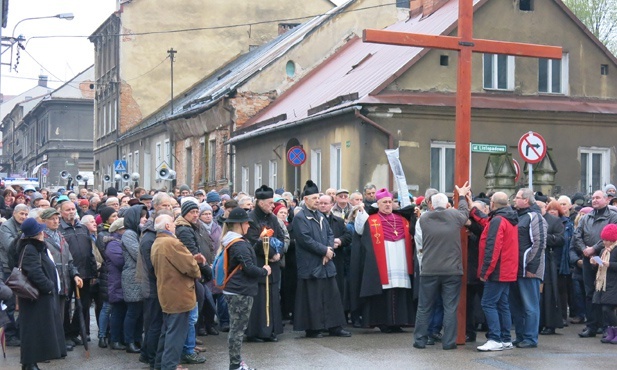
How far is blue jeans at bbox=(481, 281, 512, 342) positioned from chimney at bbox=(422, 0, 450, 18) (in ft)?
61.6

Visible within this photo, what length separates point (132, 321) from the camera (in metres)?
12.9

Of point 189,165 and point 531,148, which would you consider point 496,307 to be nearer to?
point 531,148

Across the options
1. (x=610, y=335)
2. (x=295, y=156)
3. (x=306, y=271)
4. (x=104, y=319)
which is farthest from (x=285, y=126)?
(x=610, y=335)

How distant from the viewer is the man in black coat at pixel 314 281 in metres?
14.0

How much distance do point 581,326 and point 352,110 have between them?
11048 millimetres

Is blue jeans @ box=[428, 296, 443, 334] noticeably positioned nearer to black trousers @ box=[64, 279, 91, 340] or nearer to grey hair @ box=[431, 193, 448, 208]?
grey hair @ box=[431, 193, 448, 208]

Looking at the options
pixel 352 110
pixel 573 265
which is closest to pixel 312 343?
pixel 573 265

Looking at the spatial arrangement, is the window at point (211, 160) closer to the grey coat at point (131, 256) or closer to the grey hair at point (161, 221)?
the grey coat at point (131, 256)

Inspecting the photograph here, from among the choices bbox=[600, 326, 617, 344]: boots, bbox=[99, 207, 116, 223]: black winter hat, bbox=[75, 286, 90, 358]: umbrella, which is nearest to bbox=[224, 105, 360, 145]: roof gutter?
bbox=[99, 207, 116, 223]: black winter hat

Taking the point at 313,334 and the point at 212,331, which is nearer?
the point at 313,334

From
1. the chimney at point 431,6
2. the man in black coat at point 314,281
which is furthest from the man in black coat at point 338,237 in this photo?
the chimney at point 431,6

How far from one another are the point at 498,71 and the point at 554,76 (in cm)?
185

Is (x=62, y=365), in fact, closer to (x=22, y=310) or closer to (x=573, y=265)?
(x=22, y=310)

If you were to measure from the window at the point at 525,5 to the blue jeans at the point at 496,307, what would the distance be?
53.1 feet
